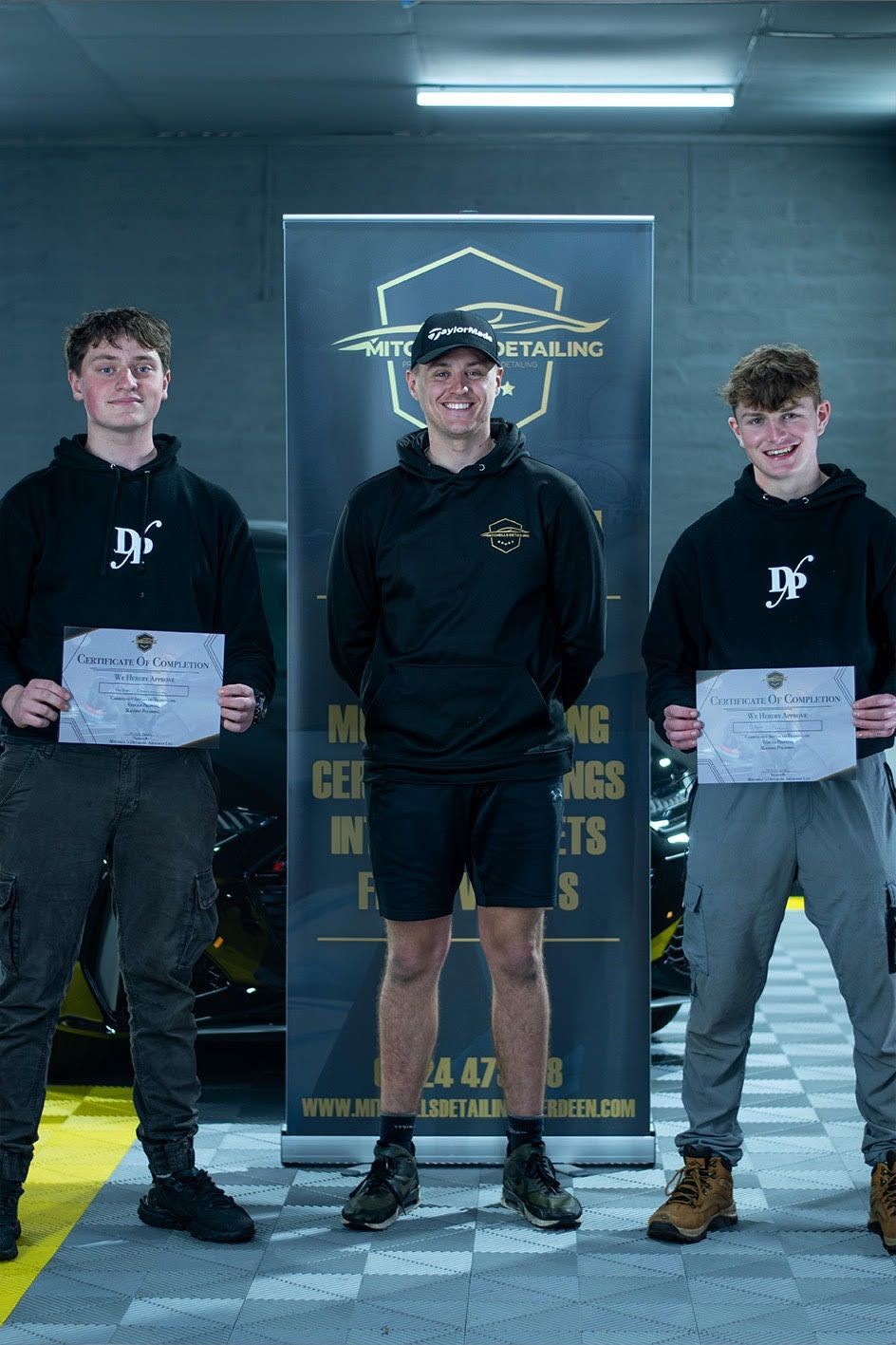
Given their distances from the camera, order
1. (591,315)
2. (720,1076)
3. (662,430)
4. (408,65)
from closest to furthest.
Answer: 1. (720,1076)
2. (591,315)
3. (408,65)
4. (662,430)

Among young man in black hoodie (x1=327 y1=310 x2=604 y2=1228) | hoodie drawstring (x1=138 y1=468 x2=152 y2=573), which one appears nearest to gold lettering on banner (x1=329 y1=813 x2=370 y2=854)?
young man in black hoodie (x1=327 y1=310 x2=604 y2=1228)

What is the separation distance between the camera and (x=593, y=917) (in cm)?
324

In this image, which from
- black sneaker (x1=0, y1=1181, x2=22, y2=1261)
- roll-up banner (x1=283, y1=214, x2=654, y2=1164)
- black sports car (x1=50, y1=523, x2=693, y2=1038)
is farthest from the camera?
black sports car (x1=50, y1=523, x2=693, y2=1038)

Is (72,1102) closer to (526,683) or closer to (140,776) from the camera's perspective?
(140,776)

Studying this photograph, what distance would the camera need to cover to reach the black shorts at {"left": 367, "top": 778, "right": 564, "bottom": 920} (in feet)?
9.34

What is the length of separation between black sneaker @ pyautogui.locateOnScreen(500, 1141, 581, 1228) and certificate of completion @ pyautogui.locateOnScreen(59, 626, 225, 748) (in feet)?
3.20

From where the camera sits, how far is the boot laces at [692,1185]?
2.79 meters

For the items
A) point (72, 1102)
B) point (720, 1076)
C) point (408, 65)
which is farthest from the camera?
point (408, 65)

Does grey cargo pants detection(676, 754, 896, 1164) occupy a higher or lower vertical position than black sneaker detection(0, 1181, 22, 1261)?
higher

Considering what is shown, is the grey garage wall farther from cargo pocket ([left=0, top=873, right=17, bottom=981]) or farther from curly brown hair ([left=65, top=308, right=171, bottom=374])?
cargo pocket ([left=0, top=873, right=17, bottom=981])

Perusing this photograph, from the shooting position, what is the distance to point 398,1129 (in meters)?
2.94

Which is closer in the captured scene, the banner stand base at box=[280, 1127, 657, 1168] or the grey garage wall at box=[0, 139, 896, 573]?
the banner stand base at box=[280, 1127, 657, 1168]

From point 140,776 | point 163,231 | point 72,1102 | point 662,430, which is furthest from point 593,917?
point 163,231

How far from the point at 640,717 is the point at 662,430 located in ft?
18.3
